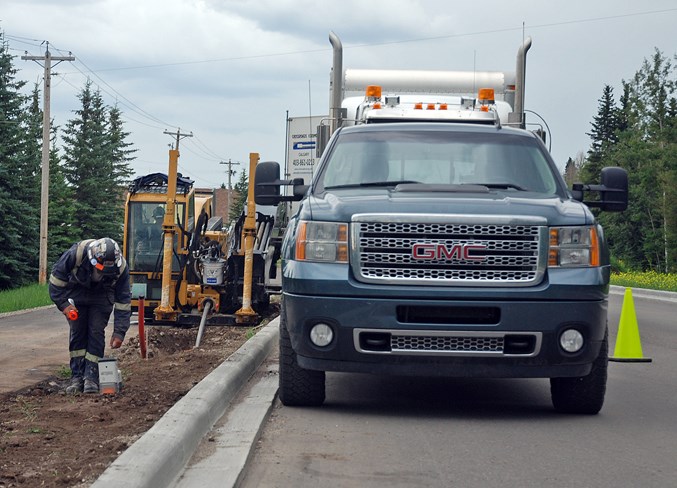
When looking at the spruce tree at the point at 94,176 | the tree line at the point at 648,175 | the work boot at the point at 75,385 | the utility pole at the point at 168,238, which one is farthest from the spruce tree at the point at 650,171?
the work boot at the point at 75,385

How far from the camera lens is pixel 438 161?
28.6 feet

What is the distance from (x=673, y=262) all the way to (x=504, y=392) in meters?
58.4

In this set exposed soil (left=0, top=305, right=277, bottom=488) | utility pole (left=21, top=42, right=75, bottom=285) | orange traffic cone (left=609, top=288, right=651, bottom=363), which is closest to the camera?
exposed soil (left=0, top=305, right=277, bottom=488)

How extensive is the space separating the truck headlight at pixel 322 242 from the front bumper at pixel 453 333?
29cm

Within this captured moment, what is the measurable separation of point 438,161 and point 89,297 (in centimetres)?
346

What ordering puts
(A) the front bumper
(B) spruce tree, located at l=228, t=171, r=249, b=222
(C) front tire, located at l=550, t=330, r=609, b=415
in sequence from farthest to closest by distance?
1. (B) spruce tree, located at l=228, t=171, r=249, b=222
2. (C) front tire, located at l=550, t=330, r=609, b=415
3. (A) the front bumper

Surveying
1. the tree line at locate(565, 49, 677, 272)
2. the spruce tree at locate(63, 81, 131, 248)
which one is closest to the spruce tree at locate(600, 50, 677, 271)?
the tree line at locate(565, 49, 677, 272)

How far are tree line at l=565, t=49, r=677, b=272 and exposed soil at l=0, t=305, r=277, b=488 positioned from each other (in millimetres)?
51646

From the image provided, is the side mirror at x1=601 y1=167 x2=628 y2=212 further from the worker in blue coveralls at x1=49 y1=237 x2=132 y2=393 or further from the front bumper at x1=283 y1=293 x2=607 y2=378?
the worker in blue coveralls at x1=49 y1=237 x2=132 y2=393

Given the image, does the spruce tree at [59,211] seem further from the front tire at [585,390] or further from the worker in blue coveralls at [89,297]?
the front tire at [585,390]

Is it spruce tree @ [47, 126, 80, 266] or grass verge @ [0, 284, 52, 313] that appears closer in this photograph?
grass verge @ [0, 284, 52, 313]

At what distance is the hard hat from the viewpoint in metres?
9.46

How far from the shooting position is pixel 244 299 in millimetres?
18328

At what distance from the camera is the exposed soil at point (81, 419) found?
18.7 feet
